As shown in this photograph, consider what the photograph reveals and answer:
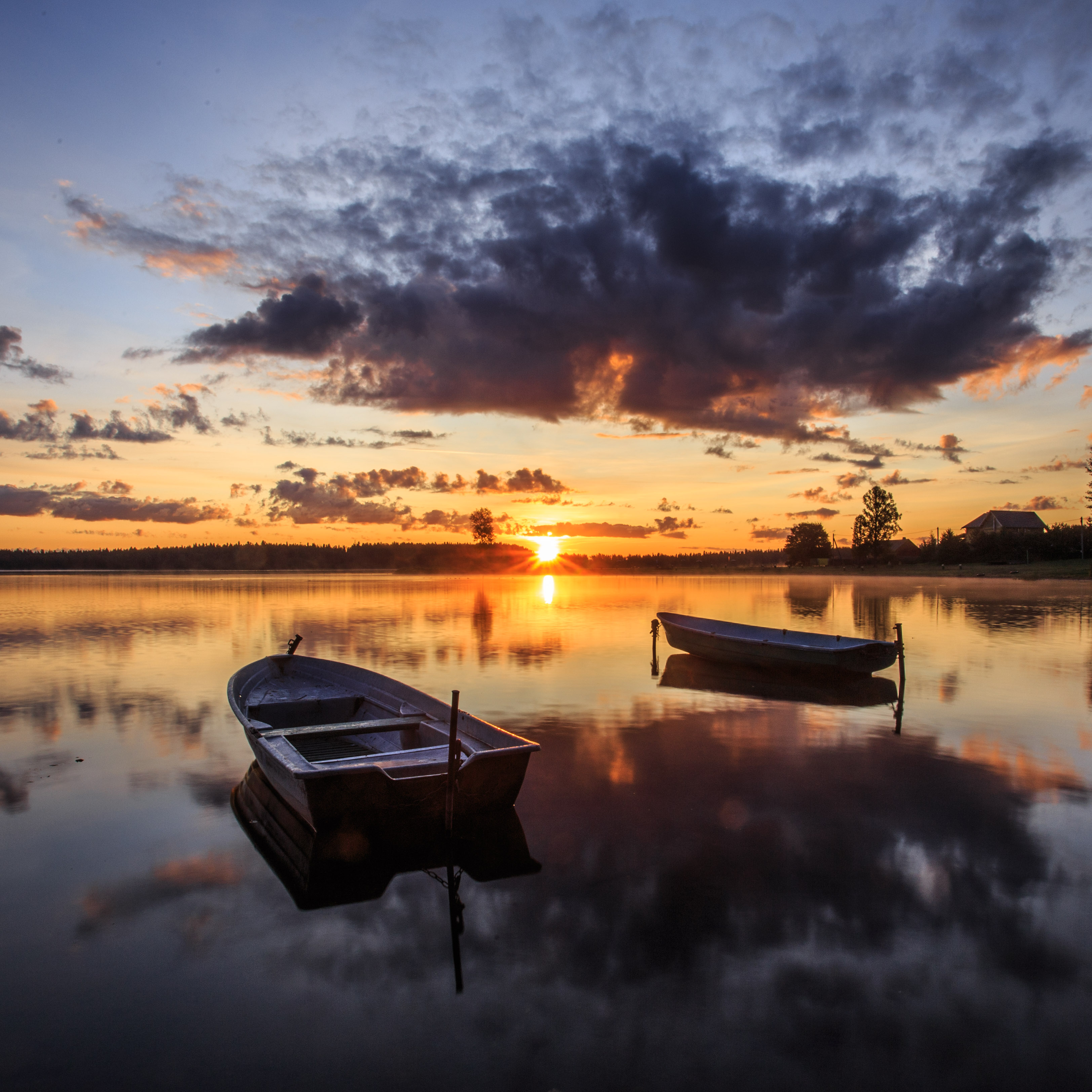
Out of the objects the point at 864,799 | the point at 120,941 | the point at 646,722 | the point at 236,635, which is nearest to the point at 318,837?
the point at 120,941

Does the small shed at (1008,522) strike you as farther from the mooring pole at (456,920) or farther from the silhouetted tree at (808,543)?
the mooring pole at (456,920)

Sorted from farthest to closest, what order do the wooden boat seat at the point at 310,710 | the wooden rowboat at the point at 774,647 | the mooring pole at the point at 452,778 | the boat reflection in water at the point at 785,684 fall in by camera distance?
the wooden rowboat at the point at 774,647 < the boat reflection in water at the point at 785,684 < the wooden boat seat at the point at 310,710 < the mooring pole at the point at 452,778

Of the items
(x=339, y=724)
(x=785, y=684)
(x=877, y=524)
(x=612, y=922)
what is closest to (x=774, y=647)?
(x=785, y=684)

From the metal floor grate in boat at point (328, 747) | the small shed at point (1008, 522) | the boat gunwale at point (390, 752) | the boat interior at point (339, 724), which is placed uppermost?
the small shed at point (1008, 522)

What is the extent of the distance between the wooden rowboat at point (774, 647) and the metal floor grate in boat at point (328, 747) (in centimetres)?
1608

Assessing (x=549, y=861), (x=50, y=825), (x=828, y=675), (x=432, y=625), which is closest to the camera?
(x=549, y=861)

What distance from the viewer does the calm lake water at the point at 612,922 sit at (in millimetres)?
5750

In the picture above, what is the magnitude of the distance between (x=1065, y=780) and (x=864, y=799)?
4.35 metres

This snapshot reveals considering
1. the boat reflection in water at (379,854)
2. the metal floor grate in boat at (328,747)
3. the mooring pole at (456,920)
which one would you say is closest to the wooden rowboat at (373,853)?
the boat reflection in water at (379,854)

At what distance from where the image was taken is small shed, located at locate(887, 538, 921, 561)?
5379 inches

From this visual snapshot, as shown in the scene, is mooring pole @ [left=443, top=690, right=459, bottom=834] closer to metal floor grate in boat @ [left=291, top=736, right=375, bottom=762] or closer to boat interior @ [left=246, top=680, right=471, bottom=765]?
boat interior @ [left=246, top=680, right=471, bottom=765]

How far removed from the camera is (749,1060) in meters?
5.67

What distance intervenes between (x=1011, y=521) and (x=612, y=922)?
167 meters

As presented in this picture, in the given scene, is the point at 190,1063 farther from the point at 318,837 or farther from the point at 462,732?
the point at 462,732
